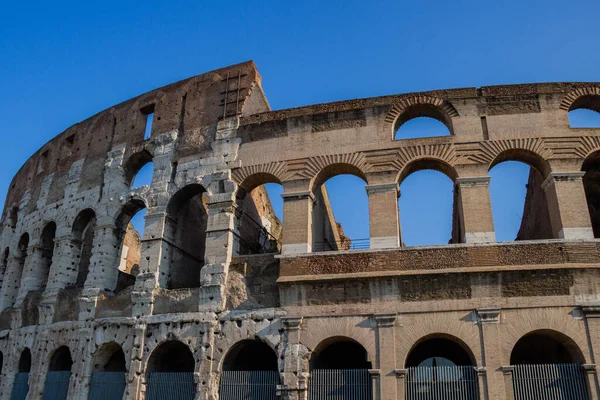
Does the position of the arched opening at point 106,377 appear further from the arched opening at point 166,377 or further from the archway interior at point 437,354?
the archway interior at point 437,354

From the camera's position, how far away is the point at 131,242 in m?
19.8

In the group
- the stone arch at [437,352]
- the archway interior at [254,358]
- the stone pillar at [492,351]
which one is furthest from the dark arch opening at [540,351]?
the archway interior at [254,358]

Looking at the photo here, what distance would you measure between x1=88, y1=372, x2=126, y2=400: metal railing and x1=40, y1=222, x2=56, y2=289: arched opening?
4.50 metres

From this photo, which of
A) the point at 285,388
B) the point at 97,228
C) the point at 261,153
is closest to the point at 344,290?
the point at 285,388

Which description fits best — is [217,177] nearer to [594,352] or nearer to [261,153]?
[261,153]

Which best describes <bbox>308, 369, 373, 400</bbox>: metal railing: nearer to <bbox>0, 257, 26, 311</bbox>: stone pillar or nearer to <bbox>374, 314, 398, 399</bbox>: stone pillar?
<bbox>374, 314, 398, 399</bbox>: stone pillar

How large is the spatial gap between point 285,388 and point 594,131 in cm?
818

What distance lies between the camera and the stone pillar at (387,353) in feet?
33.3

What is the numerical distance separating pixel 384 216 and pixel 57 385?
8.76 metres

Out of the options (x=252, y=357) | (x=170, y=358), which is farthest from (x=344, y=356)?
(x=170, y=358)

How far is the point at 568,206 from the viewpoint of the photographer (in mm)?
10844

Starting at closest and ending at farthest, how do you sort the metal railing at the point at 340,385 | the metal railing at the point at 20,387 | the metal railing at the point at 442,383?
1. the metal railing at the point at 442,383
2. the metal railing at the point at 340,385
3. the metal railing at the point at 20,387

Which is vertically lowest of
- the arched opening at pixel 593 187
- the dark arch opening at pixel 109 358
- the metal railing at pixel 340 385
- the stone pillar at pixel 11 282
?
the metal railing at pixel 340 385

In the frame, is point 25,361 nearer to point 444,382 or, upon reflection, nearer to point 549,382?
point 444,382
